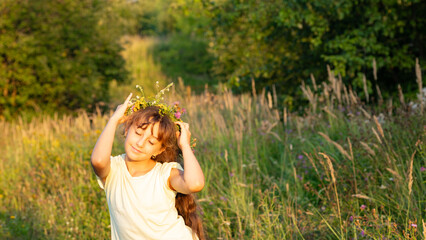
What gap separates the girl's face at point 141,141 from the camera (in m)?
2.75

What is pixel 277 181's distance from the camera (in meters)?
4.98

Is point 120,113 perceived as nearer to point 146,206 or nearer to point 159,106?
point 159,106

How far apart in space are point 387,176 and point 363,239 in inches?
35.9

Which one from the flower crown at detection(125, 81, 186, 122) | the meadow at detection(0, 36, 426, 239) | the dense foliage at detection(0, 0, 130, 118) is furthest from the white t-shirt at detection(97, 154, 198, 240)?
the dense foliage at detection(0, 0, 130, 118)

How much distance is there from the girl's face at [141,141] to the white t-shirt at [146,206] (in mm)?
132

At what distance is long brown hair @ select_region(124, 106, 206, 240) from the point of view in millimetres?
2764

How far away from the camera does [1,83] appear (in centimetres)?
1076

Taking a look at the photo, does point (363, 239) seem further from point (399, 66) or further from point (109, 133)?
point (399, 66)

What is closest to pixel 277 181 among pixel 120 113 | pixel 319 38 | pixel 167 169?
pixel 167 169

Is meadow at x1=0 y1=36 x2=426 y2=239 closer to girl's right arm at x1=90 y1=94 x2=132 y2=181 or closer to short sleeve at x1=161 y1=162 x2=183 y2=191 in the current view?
short sleeve at x1=161 y1=162 x2=183 y2=191

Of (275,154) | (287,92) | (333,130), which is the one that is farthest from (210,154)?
(287,92)

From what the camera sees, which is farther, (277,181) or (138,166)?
(277,181)

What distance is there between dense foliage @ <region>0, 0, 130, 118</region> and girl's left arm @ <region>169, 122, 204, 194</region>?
363 inches

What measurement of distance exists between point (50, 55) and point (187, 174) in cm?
991
